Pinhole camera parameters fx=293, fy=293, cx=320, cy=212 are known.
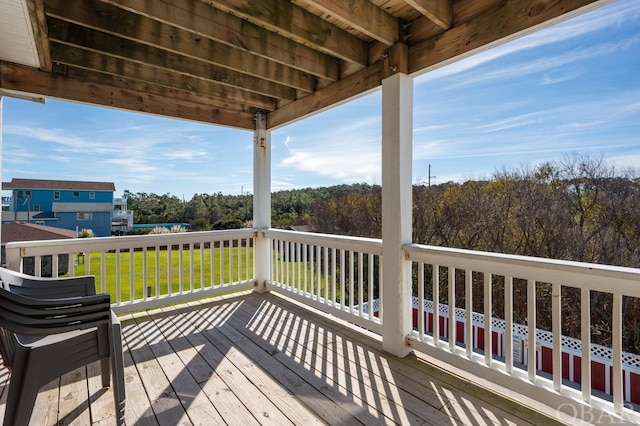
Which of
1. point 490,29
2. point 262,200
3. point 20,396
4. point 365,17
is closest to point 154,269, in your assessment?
point 262,200

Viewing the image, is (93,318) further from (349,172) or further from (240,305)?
(349,172)

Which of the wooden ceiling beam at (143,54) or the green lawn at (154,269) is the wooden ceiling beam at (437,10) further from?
the green lawn at (154,269)

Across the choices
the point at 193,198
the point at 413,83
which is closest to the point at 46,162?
the point at 193,198

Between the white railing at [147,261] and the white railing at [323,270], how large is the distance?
555mm

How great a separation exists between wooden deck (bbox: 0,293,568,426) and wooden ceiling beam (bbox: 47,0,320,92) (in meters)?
2.58

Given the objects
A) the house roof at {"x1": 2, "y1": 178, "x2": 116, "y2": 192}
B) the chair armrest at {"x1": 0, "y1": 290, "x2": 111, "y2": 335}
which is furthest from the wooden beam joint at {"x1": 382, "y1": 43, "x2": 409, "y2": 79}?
→ the house roof at {"x1": 2, "y1": 178, "x2": 116, "y2": 192}

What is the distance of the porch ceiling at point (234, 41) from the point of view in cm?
197

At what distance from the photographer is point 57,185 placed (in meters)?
3.37

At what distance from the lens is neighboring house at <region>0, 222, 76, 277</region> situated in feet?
9.05

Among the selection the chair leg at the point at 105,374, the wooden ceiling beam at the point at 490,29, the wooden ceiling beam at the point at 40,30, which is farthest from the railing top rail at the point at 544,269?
the wooden ceiling beam at the point at 40,30

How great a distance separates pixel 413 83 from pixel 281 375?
8.46ft

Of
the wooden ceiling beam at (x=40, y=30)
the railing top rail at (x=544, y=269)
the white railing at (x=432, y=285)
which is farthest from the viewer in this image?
the wooden ceiling beam at (x=40, y=30)

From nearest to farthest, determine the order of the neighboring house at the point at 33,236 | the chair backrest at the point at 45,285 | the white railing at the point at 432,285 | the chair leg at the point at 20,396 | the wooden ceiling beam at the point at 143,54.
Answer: the chair leg at the point at 20,396, the white railing at the point at 432,285, the chair backrest at the point at 45,285, the wooden ceiling beam at the point at 143,54, the neighboring house at the point at 33,236

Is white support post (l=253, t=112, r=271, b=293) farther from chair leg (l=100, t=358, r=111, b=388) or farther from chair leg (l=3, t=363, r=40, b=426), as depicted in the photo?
chair leg (l=3, t=363, r=40, b=426)
